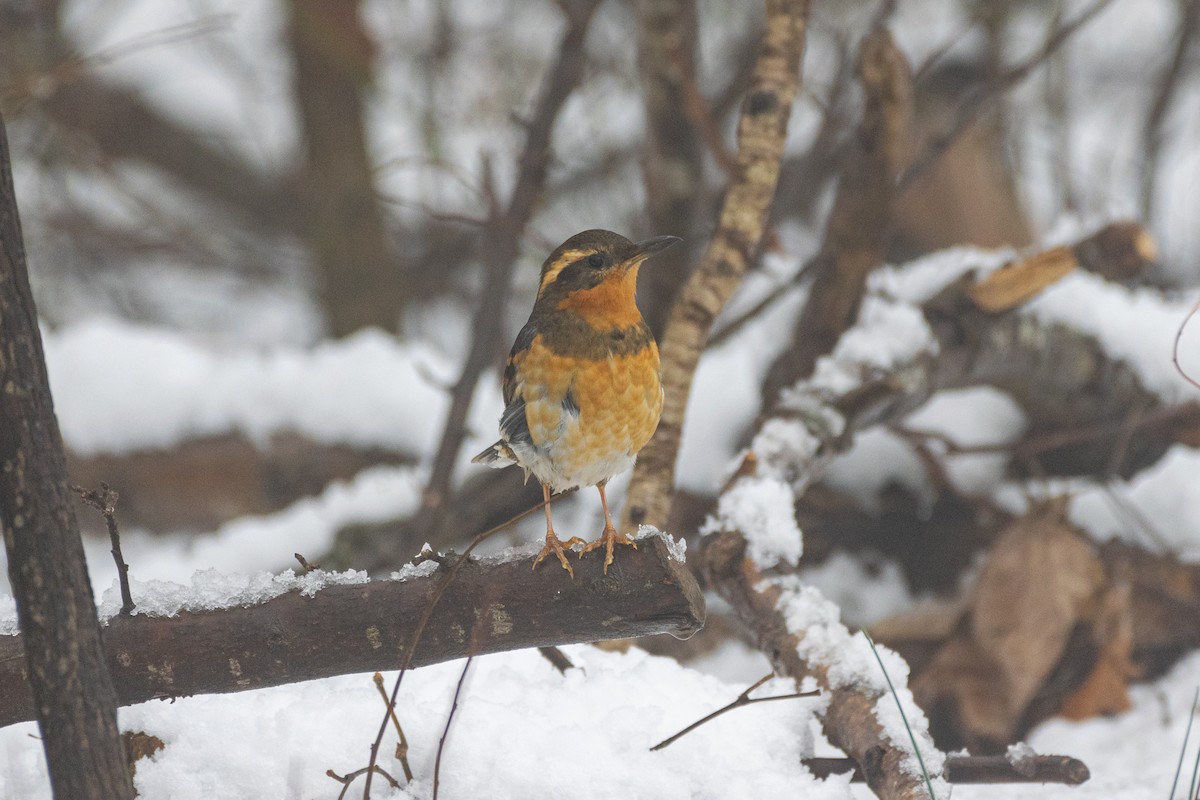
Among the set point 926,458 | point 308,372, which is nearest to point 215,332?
point 308,372

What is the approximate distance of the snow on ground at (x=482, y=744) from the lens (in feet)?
6.71

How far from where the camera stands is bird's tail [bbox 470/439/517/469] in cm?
241

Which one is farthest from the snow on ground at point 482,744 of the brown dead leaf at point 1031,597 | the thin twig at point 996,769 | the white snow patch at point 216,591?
the brown dead leaf at point 1031,597

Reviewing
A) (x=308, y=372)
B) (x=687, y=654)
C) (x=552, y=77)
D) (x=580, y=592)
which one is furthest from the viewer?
(x=308, y=372)

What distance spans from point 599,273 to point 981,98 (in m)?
2.21

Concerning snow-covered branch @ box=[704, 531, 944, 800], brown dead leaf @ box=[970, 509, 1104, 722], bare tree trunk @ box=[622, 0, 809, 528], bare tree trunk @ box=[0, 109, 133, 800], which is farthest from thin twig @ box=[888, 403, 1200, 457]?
bare tree trunk @ box=[0, 109, 133, 800]

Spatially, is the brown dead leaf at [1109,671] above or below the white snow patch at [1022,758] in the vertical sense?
above

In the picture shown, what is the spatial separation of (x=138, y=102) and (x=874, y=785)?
22.9 feet

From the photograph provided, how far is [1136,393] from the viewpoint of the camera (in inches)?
156

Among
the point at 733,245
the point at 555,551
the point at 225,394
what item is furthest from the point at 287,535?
the point at 555,551

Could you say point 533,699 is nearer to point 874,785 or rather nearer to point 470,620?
point 470,620

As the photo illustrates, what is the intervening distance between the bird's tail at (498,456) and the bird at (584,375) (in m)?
0.05

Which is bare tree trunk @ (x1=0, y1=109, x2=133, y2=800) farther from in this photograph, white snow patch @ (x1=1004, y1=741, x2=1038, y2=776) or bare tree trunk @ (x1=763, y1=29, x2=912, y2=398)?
bare tree trunk @ (x1=763, y1=29, x2=912, y2=398)

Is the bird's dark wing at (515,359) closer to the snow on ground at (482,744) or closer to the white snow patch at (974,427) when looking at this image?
the snow on ground at (482,744)
